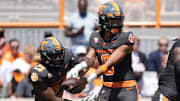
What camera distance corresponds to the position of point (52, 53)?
4.41 metres

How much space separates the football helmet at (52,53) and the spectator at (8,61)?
422cm

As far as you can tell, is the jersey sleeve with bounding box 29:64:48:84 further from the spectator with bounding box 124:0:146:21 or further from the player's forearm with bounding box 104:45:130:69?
the spectator with bounding box 124:0:146:21

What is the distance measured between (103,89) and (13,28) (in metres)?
5.55

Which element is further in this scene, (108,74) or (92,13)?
(92,13)

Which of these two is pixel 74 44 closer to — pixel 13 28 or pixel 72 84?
pixel 13 28

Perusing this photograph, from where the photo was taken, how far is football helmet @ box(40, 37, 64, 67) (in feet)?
14.5

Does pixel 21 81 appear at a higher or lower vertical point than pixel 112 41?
lower

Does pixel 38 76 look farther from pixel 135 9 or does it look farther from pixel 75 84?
pixel 135 9

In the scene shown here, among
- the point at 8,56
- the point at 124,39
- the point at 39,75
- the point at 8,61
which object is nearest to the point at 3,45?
the point at 8,56

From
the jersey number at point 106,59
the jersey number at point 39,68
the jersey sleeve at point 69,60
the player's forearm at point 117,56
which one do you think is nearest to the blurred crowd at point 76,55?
the jersey sleeve at point 69,60

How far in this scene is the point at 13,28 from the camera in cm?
968

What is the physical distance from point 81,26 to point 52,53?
4034 millimetres

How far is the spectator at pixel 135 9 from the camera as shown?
9.13 m

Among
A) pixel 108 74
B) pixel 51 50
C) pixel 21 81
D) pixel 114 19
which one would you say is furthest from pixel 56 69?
pixel 21 81
